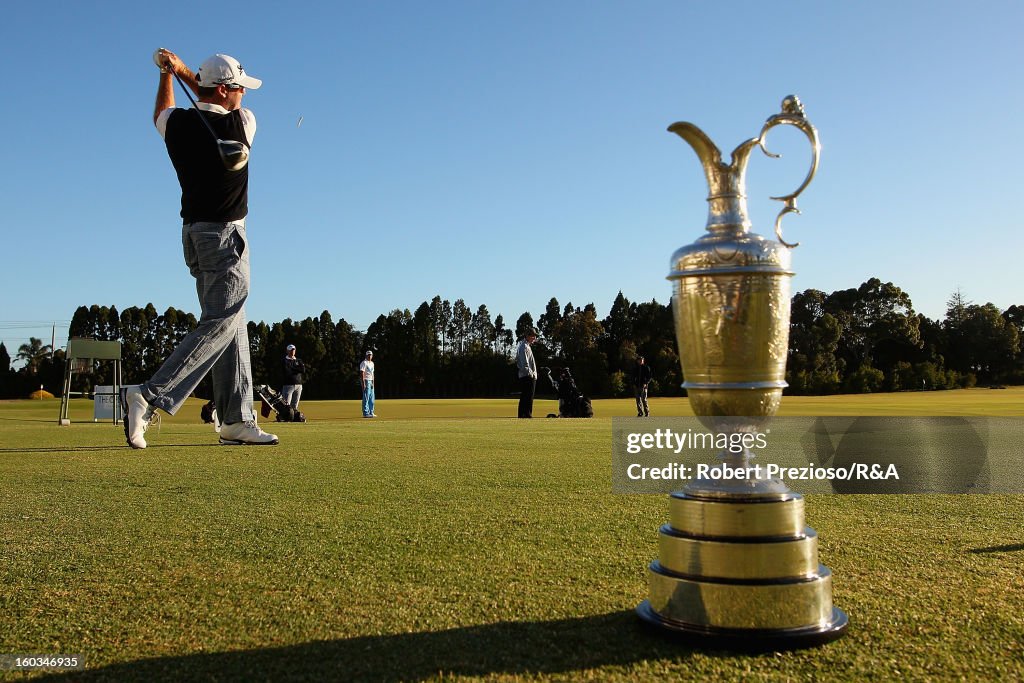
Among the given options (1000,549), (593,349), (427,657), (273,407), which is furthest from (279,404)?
(593,349)

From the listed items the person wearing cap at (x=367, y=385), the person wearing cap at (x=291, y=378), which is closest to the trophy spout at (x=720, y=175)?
the person wearing cap at (x=291, y=378)

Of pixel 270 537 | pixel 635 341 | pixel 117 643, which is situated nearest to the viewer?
pixel 117 643

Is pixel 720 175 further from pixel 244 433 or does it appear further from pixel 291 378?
pixel 291 378

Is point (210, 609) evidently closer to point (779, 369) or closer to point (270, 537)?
point (270, 537)

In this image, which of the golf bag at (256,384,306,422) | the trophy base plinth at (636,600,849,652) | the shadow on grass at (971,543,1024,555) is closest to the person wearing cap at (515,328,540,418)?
the golf bag at (256,384,306,422)

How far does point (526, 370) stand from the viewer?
1991 centimetres

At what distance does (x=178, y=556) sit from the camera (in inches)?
136

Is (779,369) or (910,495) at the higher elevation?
(779,369)

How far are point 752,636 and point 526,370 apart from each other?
57.4ft

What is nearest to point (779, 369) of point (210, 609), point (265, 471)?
point (210, 609)

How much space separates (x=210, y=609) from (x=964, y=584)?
2715 millimetres

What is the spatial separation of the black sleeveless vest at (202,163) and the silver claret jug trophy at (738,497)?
137 inches

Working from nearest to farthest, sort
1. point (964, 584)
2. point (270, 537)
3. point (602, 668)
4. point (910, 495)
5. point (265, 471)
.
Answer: point (602, 668) < point (964, 584) < point (270, 537) < point (910, 495) < point (265, 471)

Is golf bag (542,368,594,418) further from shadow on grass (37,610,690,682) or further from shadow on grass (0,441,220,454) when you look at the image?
shadow on grass (37,610,690,682)
